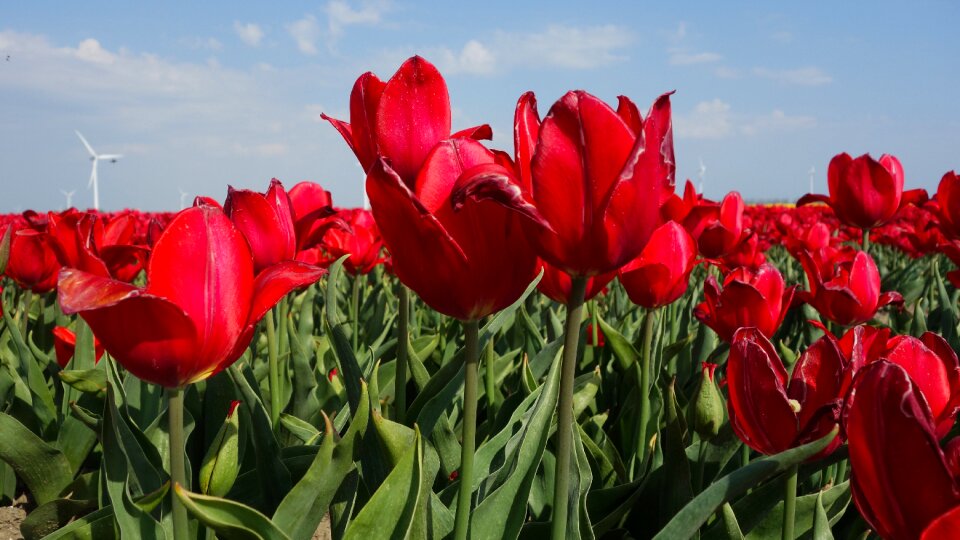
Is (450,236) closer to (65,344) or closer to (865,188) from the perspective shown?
(65,344)

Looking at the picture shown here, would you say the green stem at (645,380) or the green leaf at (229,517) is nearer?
the green leaf at (229,517)

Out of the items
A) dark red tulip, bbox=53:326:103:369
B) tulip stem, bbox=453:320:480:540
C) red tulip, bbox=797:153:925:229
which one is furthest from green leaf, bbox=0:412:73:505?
red tulip, bbox=797:153:925:229

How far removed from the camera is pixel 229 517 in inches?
37.1

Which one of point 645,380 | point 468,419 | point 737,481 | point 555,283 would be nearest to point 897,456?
point 737,481

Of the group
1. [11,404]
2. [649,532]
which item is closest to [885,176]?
[649,532]

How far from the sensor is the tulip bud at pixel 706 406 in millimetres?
1500

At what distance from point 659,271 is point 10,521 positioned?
6.68 ft

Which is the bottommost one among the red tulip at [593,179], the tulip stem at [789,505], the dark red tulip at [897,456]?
the tulip stem at [789,505]

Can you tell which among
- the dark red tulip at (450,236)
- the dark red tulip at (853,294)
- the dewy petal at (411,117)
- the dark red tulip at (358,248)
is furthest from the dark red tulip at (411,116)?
the dark red tulip at (358,248)

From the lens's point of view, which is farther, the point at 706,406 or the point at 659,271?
the point at 659,271

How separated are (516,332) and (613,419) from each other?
1.58ft

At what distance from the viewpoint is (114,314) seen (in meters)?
0.87

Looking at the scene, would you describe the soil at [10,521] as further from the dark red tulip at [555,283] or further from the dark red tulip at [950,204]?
the dark red tulip at [950,204]

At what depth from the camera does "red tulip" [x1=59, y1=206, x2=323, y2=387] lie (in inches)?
34.4
